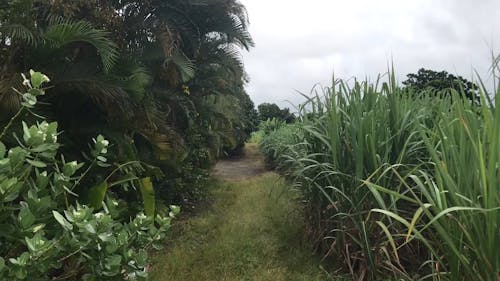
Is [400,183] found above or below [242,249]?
above

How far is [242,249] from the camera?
173 inches

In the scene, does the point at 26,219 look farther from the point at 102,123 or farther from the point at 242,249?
the point at 102,123

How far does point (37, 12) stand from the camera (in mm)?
4465

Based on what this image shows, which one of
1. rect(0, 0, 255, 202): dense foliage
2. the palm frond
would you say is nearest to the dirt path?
rect(0, 0, 255, 202): dense foliage

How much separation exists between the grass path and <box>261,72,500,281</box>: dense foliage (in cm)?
36

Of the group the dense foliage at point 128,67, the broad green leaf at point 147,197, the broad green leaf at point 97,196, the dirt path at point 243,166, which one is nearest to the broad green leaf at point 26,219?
the broad green leaf at point 97,196

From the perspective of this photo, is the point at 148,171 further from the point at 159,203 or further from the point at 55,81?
the point at 55,81

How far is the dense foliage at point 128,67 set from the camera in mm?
3951

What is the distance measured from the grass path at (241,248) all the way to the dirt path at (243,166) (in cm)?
522

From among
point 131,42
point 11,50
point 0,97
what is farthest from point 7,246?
point 131,42

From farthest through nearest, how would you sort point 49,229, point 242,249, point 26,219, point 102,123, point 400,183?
point 102,123 < point 242,249 < point 400,183 < point 49,229 < point 26,219

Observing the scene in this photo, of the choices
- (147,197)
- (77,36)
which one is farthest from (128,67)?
(147,197)

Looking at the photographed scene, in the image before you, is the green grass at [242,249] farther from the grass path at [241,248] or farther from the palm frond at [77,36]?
the palm frond at [77,36]

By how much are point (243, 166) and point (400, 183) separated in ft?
40.0
